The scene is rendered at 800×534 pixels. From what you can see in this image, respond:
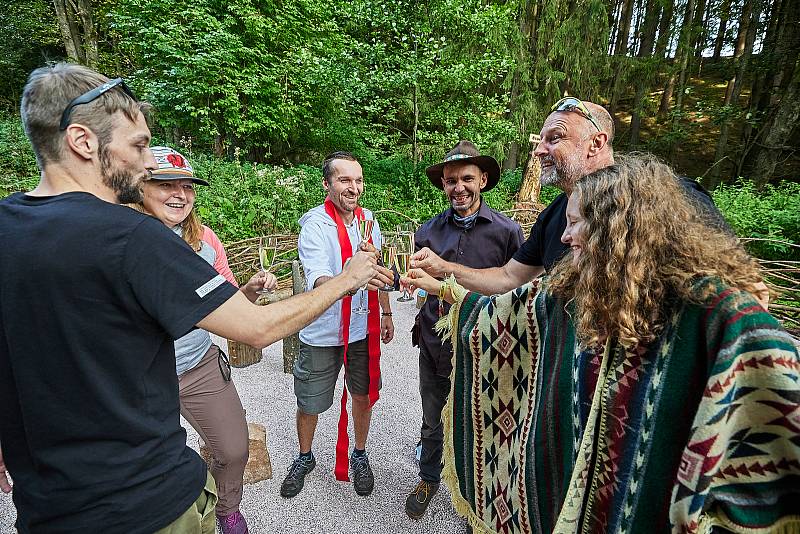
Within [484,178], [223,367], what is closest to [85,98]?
[223,367]

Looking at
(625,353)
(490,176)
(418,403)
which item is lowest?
(418,403)

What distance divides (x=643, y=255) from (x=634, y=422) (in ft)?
1.74

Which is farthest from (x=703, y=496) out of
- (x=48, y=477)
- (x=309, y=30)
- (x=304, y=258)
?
(x=309, y=30)

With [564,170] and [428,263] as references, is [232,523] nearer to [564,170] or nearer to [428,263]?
[428,263]

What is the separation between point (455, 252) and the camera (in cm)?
283

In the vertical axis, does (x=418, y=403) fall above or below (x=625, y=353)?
below

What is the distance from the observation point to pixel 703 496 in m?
1.07

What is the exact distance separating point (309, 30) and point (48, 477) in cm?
1279

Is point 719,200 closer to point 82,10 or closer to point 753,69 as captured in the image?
point 753,69

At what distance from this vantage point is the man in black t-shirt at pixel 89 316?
3.44 feet

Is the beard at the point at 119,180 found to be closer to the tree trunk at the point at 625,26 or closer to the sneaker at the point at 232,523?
the sneaker at the point at 232,523

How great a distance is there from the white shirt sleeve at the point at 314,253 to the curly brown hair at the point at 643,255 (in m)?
1.63

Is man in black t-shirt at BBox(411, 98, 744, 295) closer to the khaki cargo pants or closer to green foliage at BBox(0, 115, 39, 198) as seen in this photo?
the khaki cargo pants

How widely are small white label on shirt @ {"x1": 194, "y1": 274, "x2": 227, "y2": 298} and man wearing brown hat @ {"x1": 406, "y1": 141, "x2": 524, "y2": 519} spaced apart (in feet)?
5.79
